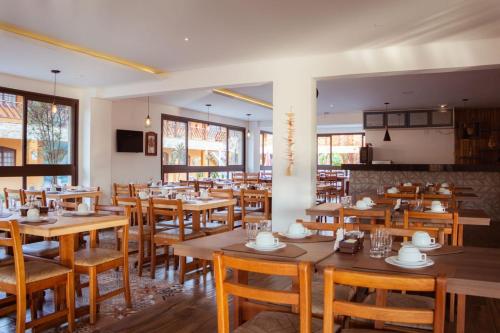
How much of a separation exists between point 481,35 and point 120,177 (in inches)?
275

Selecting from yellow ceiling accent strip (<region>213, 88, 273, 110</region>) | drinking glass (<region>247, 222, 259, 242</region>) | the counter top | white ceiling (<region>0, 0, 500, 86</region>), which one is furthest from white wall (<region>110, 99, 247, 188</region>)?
drinking glass (<region>247, 222, 259, 242</region>)

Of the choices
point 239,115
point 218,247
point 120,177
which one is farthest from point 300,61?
point 239,115

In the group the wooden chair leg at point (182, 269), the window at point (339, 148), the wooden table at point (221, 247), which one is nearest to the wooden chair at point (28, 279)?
the wooden table at point (221, 247)

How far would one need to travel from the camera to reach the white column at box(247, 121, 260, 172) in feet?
47.6

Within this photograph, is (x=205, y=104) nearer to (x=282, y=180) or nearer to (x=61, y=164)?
(x=61, y=164)

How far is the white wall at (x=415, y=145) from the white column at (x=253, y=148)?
3940 mm

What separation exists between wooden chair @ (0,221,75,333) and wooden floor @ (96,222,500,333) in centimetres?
37

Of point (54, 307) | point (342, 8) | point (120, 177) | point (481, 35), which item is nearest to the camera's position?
point (54, 307)

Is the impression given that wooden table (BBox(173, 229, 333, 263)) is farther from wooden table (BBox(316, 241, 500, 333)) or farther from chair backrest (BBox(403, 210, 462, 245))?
chair backrest (BBox(403, 210, 462, 245))

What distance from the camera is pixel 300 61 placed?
5.96 metres

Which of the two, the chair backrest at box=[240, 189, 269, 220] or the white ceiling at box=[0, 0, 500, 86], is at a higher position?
the white ceiling at box=[0, 0, 500, 86]

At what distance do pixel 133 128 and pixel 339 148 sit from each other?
348 inches

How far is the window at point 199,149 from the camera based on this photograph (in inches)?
425

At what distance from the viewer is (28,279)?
2.89 metres
